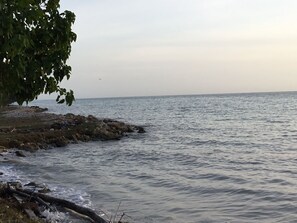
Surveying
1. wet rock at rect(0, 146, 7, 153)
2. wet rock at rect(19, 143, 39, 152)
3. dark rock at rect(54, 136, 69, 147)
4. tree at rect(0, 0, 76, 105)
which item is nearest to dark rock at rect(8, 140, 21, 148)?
wet rock at rect(19, 143, 39, 152)

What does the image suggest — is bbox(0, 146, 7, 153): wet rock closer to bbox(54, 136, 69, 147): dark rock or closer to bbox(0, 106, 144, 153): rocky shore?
bbox(0, 106, 144, 153): rocky shore

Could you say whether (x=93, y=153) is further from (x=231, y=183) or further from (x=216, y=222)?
(x=216, y=222)

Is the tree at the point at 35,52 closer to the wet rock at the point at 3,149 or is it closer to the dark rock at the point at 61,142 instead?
the wet rock at the point at 3,149

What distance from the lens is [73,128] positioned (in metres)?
37.3

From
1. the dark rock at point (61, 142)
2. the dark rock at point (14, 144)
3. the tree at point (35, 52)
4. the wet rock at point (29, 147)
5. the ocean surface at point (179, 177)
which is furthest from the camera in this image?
the dark rock at point (61, 142)

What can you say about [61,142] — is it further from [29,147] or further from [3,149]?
[3,149]

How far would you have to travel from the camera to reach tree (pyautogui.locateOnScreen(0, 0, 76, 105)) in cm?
540

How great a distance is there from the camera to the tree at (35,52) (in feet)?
17.7

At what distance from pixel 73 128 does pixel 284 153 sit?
784 inches

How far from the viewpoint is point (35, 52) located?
6516 mm

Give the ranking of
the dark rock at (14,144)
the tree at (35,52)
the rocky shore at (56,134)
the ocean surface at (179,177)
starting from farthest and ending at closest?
1. the rocky shore at (56,134)
2. the dark rock at (14,144)
3. the ocean surface at (179,177)
4. the tree at (35,52)

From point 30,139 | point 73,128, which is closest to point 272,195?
point 30,139

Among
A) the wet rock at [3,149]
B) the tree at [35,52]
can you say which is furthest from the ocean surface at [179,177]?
the tree at [35,52]

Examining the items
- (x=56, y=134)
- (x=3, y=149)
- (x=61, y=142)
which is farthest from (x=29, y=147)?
(x=56, y=134)
